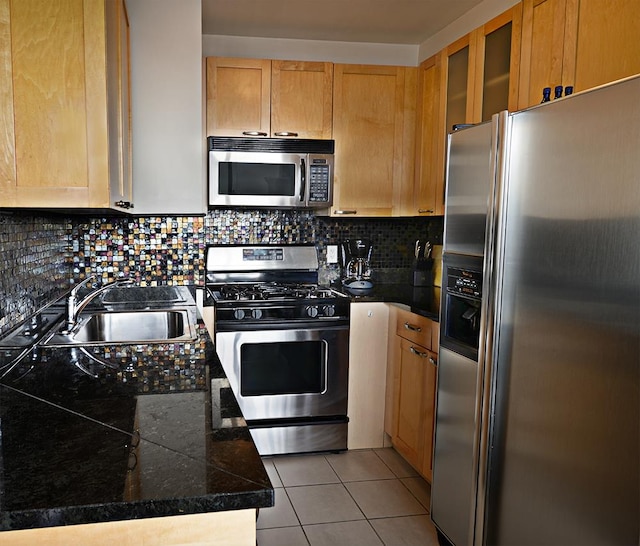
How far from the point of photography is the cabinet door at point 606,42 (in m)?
1.90

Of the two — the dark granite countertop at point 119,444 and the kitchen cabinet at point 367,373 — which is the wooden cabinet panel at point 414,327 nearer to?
the kitchen cabinet at point 367,373

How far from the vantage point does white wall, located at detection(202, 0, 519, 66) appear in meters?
3.69

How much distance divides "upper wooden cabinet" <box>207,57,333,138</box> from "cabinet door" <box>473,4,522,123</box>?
3.22 ft

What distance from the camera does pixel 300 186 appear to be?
11.7ft

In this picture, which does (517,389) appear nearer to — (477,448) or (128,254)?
(477,448)

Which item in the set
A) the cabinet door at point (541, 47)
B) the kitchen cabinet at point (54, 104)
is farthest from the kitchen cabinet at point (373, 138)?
the kitchen cabinet at point (54, 104)

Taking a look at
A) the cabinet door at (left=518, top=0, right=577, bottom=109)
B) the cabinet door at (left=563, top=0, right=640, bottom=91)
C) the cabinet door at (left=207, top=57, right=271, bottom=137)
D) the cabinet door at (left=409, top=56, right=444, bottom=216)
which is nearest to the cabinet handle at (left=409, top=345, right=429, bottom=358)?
the cabinet door at (left=409, top=56, right=444, bottom=216)

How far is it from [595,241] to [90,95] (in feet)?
4.98

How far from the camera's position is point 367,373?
3.45 metres

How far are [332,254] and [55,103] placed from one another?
2344 millimetres

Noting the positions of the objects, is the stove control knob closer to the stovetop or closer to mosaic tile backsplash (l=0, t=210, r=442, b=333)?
the stovetop

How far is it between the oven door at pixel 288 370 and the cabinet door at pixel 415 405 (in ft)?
1.14

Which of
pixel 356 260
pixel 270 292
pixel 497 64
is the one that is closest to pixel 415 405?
pixel 270 292

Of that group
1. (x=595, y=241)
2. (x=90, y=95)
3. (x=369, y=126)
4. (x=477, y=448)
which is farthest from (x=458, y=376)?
(x=369, y=126)
